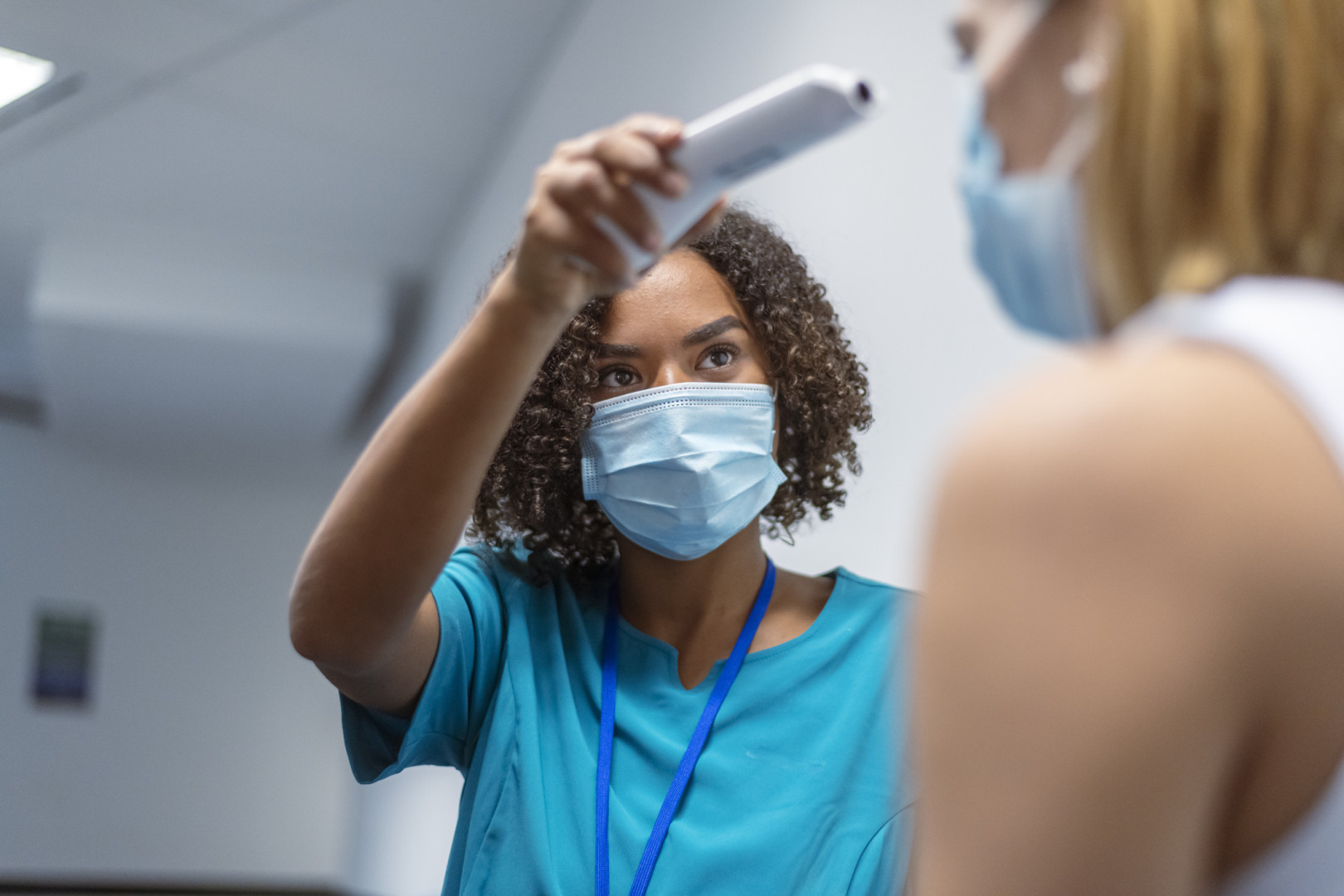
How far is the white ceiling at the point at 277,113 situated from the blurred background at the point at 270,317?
0.01 meters

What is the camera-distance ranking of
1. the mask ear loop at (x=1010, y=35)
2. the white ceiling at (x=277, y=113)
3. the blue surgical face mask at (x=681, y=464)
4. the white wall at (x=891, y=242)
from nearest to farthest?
1. the mask ear loop at (x=1010, y=35)
2. the blue surgical face mask at (x=681, y=464)
3. the white wall at (x=891, y=242)
4. the white ceiling at (x=277, y=113)

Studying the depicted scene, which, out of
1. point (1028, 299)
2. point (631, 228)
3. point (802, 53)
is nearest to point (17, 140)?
point (802, 53)

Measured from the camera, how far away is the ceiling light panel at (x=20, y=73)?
3064mm

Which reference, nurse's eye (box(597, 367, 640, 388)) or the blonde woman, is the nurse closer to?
nurse's eye (box(597, 367, 640, 388))

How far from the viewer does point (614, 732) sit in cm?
110

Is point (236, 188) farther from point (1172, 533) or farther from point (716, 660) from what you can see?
point (1172, 533)

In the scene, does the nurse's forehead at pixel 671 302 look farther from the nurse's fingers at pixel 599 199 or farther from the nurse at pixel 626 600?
the nurse's fingers at pixel 599 199

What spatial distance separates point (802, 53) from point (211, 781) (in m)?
5.53

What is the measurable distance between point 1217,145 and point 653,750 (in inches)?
32.1

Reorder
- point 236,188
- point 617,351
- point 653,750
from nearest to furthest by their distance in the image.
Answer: point 653,750 < point 617,351 < point 236,188

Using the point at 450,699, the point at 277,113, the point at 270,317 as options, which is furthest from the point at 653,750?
the point at 270,317

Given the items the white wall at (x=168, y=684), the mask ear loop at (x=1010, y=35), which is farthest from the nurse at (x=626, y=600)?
the white wall at (x=168, y=684)

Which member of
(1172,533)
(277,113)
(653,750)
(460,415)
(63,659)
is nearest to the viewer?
(1172,533)

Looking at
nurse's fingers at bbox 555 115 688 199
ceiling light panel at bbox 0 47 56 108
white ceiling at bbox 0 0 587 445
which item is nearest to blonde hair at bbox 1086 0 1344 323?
nurse's fingers at bbox 555 115 688 199
